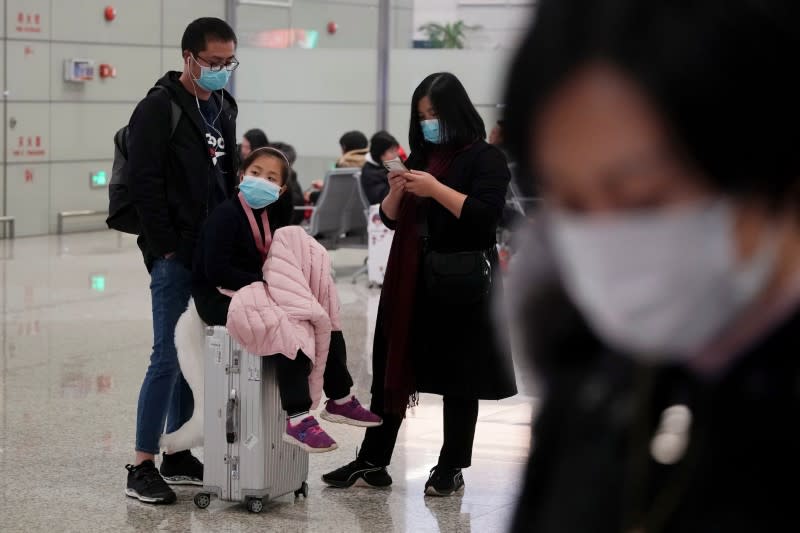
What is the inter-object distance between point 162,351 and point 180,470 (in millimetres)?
513

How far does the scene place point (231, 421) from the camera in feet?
13.2

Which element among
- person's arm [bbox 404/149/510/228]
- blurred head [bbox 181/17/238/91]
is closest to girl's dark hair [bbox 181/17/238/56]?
blurred head [bbox 181/17/238/91]

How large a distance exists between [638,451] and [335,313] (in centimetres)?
332

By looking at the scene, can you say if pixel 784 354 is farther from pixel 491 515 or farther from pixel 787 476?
A: pixel 491 515

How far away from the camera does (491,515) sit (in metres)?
4.07

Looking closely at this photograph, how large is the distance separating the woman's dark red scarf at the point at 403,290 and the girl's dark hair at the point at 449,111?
0.06 metres

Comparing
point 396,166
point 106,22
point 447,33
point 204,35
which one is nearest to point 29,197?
point 106,22

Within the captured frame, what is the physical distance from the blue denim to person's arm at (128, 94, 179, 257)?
0.31 ft

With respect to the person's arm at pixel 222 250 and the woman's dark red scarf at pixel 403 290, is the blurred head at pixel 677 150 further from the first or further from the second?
the woman's dark red scarf at pixel 403 290

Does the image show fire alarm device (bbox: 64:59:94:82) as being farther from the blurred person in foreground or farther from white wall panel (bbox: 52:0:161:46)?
the blurred person in foreground

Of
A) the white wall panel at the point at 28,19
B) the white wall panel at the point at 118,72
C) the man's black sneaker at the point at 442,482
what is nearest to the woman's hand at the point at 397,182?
the man's black sneaker at the point at 442,482

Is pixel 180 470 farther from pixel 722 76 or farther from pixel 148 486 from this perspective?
pixel 722 76

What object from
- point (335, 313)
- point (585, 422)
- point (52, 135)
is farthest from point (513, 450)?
point (52, 135)

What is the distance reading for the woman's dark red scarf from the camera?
407 centimetres
